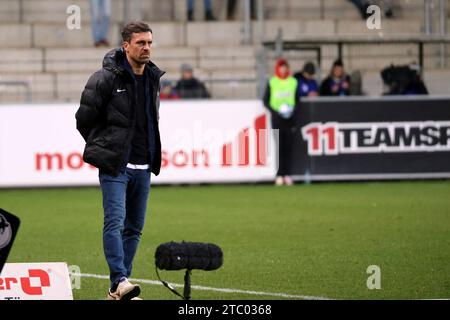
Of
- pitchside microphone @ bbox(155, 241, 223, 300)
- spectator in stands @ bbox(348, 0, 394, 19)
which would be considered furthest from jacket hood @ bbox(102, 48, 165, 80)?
spectator in stands @ bbox(348, 0, 394, 19)

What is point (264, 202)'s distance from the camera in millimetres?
19219

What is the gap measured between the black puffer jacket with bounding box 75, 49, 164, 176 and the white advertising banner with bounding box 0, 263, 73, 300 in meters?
0.95

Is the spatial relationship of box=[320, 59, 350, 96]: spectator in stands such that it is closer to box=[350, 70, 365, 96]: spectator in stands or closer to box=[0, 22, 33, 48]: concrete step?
box=[350, 70, 365, 96]: spectator in stands

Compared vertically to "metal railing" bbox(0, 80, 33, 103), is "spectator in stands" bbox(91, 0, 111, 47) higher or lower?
higher

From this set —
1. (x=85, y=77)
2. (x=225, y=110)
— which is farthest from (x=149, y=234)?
(x=85, y=77)

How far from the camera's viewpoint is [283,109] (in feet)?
72.0

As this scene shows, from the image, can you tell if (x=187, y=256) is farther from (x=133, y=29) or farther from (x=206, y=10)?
(x=206, y=10)

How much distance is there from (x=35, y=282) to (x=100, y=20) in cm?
1795

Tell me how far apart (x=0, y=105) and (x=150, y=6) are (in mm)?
8199

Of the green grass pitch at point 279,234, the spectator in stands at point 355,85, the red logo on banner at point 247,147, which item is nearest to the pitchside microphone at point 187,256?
the green grass pitch at point 279,234

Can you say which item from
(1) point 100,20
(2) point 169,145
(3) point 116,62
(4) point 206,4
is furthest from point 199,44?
(3) point 116,62

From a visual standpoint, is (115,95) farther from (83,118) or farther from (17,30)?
(17,30)

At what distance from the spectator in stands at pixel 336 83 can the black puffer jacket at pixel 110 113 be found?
42.0 ft

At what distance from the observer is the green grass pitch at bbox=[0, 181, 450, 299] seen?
1133 centimetres
